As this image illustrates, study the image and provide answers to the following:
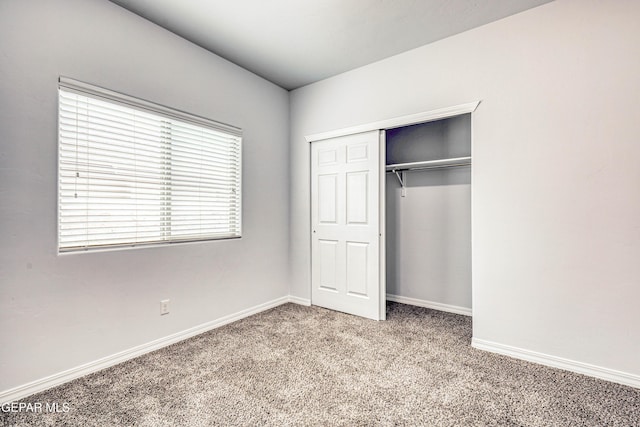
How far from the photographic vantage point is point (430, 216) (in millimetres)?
3709

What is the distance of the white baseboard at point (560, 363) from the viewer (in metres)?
2.05

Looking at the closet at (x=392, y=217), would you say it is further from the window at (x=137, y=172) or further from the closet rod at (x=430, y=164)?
the window at (x=137, y=172)

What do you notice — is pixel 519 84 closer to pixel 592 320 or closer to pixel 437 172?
pixel 437 172

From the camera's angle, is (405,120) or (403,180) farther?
(403,180)

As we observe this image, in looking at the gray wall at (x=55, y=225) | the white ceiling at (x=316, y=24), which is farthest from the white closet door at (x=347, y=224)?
the gray wall at (x=55, y=225)

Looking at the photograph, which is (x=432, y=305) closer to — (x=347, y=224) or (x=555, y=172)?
(x=347, y=224)

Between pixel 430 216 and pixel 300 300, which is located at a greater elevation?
pixel 430 216

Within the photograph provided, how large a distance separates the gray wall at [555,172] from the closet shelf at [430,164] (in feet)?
1.72

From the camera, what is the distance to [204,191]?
9.96 feet

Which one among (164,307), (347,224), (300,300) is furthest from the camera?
(300,300)

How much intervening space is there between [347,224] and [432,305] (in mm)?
1453

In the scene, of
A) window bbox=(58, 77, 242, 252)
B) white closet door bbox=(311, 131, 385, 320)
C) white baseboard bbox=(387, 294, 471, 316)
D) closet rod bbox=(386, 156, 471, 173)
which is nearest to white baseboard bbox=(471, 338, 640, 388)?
white baseboard bbox=(387, 294, 471, 316)

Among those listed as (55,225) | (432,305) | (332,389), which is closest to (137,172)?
(55,225)

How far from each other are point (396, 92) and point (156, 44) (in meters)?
2.24
